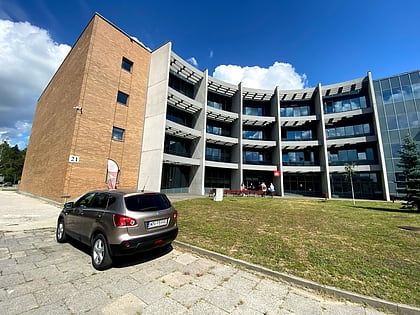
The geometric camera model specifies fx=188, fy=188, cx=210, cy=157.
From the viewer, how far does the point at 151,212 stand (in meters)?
4.39

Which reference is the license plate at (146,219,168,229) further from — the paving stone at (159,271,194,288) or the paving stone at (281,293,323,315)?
the paving stone at (281,293,323,315)

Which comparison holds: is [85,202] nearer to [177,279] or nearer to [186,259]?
[186,259]

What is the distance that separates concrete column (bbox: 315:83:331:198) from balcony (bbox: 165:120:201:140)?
62.5 ft

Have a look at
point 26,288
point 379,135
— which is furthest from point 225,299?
point 379,135

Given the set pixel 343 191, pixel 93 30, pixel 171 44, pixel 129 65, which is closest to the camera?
pixel 93 30

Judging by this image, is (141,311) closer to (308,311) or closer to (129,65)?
(308,311)

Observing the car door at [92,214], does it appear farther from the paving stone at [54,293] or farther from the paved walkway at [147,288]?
the paving stone at [54,293]

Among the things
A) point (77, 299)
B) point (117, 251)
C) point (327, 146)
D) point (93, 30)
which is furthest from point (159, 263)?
point (327, 146)

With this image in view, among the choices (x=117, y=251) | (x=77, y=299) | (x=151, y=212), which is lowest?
(x=77, y=299)

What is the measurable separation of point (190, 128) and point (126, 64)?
9643mm

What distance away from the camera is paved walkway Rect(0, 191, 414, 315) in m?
2.78

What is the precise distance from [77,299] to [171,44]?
2368cm

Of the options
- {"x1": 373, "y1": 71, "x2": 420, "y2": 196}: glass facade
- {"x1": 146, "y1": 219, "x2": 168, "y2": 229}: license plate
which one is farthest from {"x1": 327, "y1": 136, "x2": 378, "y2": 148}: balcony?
{"x1": 146, "y1": 219, "x2": 168, "y2": 229}: license plate

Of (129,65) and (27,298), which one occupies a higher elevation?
(129,65)
